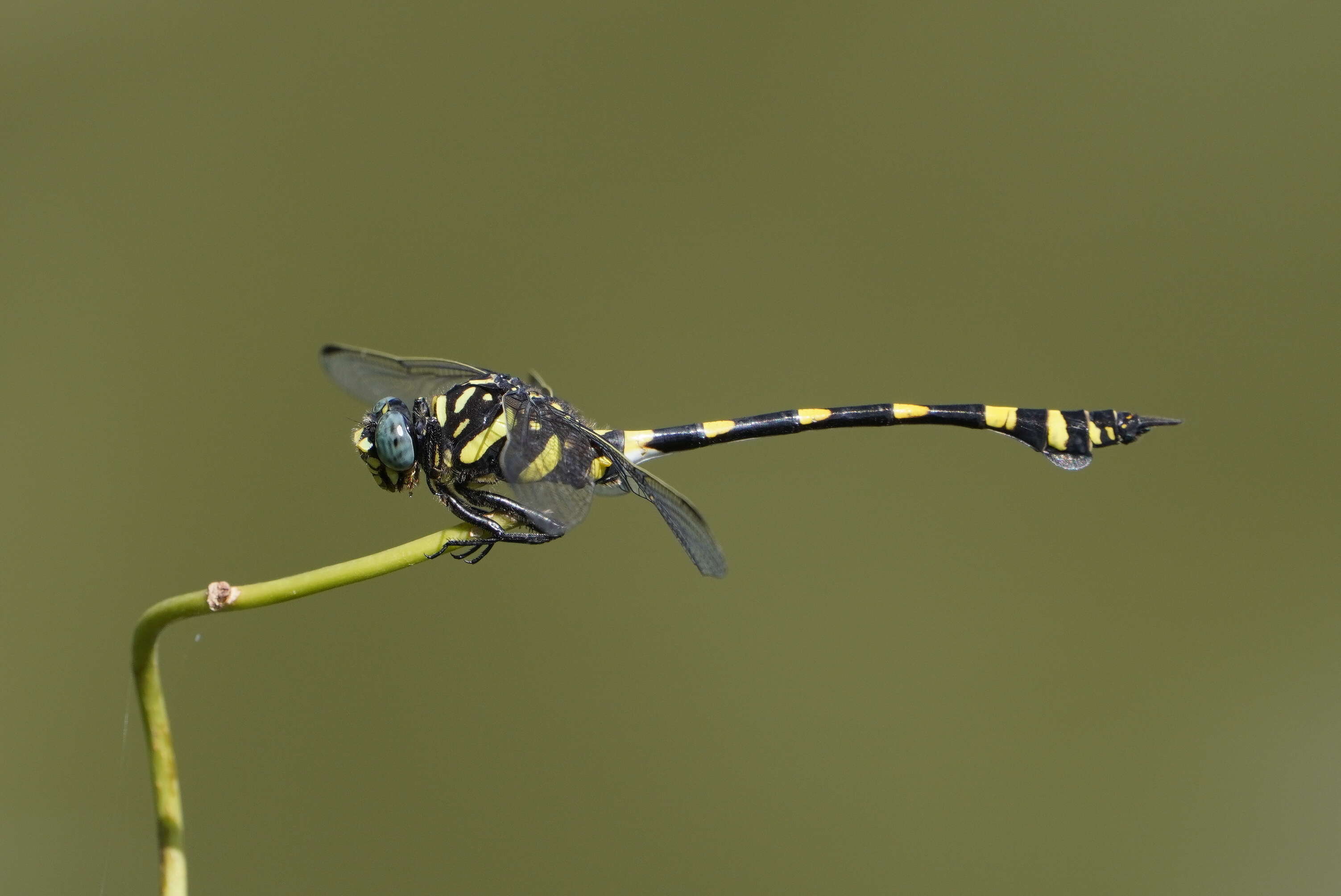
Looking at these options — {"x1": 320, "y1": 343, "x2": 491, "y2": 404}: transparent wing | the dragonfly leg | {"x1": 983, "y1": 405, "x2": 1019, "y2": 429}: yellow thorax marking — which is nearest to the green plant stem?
the dragonfly leg

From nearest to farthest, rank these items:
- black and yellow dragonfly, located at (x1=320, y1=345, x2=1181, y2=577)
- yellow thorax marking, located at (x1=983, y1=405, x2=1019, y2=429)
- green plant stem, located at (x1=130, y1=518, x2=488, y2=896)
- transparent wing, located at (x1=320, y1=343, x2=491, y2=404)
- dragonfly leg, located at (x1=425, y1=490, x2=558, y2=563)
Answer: green plant stem, located at (x1=130, y1=518, x2=488, y2=896) < dragonfly leg, located at (x1=425, y1=490, x2=558, y2=563) < black and yellow dragonfly, located at (x1=320, y1=345, x2=1181, y2=577) < transparent wing, located at (x1=320, y1=343, x2=491, y2=404) < yellow thorax marking, located at (x1=983, y1=405, x2=1019, y2=429)

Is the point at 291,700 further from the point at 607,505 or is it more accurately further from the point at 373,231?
the point at 373,231

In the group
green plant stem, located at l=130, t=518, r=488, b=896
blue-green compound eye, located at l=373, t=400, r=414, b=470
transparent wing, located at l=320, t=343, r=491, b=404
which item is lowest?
green plant stem, located at l=130, t=518, r=488, b=896

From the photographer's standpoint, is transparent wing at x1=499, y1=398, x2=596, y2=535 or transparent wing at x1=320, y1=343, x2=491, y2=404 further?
transparent wing at x1=320, y1=343, x2=491, y2=404

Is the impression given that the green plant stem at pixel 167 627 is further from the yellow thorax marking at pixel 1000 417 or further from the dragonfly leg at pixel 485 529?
the yellow thorax marking at pixel 1000 417

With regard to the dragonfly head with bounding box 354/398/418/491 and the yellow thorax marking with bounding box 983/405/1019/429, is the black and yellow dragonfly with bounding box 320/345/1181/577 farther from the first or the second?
the yellow thorax marking with bounding box 983/405/1019/429

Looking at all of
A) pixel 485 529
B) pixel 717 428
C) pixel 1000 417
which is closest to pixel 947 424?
pixel 1000 417
